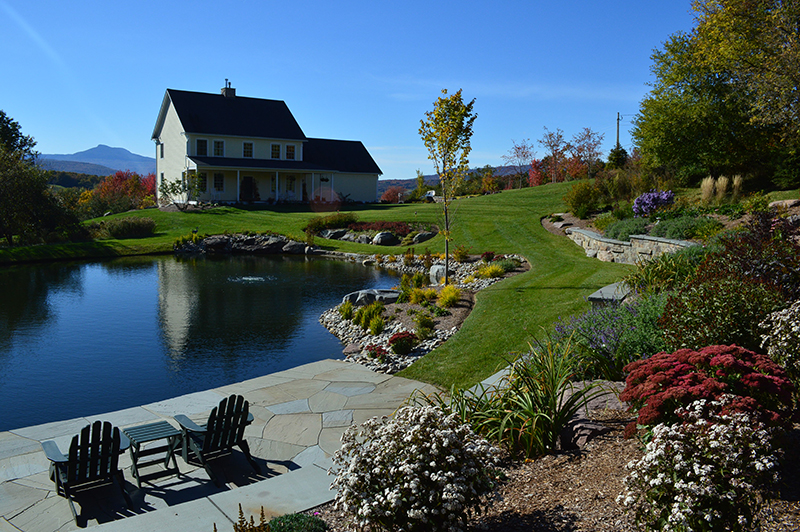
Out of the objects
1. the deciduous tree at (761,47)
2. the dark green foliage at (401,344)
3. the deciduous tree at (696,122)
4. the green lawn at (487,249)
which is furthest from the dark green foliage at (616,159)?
the dark green foliage at (401,344)

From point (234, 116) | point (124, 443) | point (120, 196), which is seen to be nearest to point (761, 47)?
point (124, 443)

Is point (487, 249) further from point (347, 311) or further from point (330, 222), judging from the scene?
point (330, 222)

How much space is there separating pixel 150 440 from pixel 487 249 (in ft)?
56.7

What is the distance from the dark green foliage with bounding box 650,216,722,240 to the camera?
12367 mm

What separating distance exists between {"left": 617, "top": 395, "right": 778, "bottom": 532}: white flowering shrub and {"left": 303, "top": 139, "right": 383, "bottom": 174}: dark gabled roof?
39.0m

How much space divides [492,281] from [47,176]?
2460 centimetres

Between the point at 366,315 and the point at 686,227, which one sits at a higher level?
the point at 686,227

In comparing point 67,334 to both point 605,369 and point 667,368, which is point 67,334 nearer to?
point 605,369

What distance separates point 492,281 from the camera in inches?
611

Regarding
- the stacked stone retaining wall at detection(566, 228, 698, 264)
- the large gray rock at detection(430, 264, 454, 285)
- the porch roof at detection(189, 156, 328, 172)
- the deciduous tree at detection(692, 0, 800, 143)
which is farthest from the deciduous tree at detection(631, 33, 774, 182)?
the porch roof at detection(189, 156, 328, 172)

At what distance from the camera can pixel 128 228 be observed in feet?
97.1

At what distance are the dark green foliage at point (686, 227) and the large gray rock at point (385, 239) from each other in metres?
15.3

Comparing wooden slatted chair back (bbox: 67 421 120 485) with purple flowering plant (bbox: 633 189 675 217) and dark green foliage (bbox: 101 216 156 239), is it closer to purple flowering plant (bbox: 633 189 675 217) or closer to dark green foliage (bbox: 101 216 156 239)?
purple flowering plant (bbox: 633 189 675 217)

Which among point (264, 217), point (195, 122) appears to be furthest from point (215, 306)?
point (195, 122)
